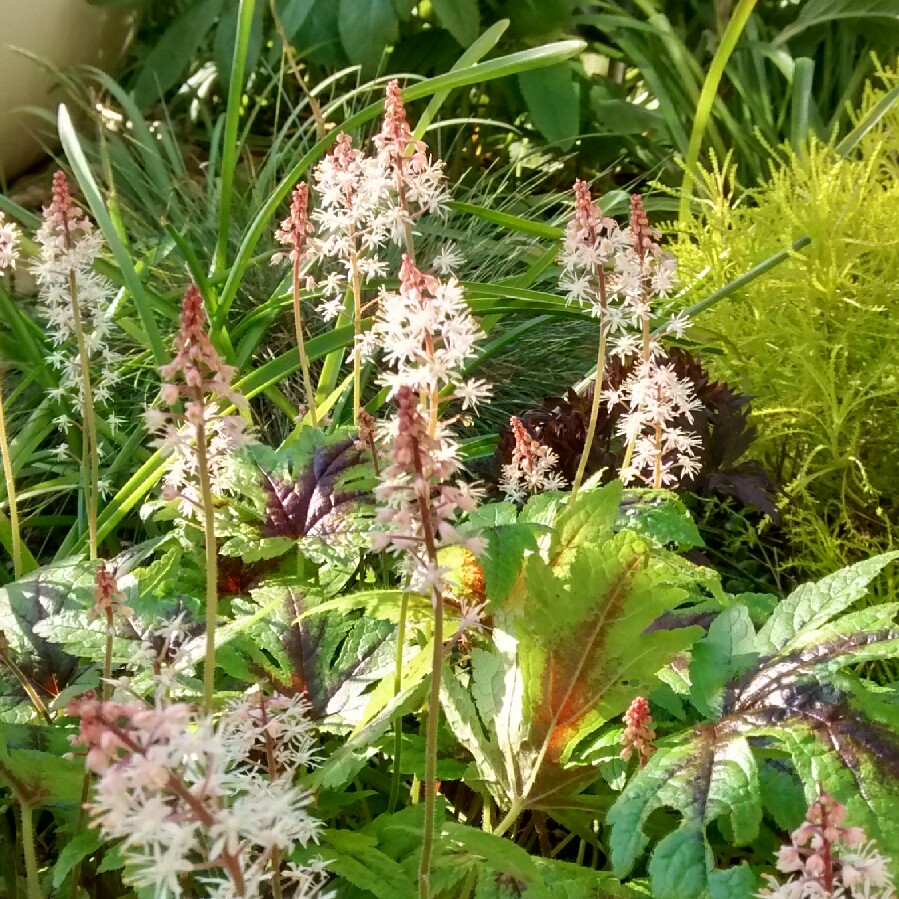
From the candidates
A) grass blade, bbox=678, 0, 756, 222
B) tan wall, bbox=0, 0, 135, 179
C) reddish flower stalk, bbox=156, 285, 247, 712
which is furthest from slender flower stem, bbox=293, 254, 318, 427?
tan wall, bbox=0, 0, 135, 179

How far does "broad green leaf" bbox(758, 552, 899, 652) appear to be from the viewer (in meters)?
0.61

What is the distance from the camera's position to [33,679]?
676 millimetres

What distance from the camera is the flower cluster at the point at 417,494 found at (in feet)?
1.23

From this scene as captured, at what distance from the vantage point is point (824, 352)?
3.93 ft

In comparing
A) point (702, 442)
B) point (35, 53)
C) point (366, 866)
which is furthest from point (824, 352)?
point (35, 53)

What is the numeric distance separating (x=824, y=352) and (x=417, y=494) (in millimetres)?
968

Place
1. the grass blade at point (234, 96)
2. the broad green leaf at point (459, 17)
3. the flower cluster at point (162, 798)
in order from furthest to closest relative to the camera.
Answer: the broad green leaf at point (459, 17) → the grass blade at point (234, 96) → the flower cluster at point (162, 798)

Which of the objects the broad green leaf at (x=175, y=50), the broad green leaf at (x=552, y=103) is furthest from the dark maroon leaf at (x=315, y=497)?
the broad green leaf at (x=175, y=50)

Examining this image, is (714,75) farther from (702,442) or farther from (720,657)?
(720,657)

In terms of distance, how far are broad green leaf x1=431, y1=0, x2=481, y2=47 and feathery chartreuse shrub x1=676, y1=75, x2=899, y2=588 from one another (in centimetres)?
96

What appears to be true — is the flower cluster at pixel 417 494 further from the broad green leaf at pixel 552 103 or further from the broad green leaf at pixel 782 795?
the broad green leaf at pixel 552 103

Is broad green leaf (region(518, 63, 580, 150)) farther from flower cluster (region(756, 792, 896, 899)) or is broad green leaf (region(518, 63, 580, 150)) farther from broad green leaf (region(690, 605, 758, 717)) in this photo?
flower cluster (region(756, 792, 896, 899))

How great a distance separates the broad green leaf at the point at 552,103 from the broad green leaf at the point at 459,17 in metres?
0.15

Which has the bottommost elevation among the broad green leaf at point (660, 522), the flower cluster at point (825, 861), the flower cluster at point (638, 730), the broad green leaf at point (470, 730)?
the broad green leaf at point (470, 730)
